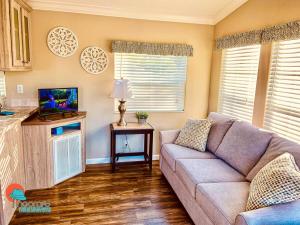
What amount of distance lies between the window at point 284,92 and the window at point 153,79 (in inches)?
59.4

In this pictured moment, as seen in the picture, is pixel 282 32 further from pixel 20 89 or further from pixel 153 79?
pixel 20 89

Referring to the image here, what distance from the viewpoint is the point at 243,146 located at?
251 centimetres

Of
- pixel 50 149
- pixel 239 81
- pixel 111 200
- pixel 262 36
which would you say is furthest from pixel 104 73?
pixel 262 36

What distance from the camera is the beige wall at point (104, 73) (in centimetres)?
333

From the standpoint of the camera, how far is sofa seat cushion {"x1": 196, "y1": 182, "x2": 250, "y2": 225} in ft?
5.81

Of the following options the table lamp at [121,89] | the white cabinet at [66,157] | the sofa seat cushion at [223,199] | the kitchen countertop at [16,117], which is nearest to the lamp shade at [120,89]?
the table lamp at [121,89]

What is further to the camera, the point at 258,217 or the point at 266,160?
the point at 266,160

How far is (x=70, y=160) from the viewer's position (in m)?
3.22

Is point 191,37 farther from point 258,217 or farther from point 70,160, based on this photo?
point 258,217

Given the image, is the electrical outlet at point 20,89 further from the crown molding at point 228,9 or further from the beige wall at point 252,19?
the crown molding at point 228,9

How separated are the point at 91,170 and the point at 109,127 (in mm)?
712

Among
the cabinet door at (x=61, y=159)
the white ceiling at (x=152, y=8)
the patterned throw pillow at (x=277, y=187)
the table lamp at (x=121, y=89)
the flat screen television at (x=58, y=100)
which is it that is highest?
the white ceiling at (x=152, y=8)

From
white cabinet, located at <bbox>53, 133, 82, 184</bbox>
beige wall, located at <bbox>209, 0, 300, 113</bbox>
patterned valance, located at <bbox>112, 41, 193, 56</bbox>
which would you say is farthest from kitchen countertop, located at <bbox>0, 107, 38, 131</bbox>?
beige wall, located at <bbox>209, 0, 300, 113</bbox>

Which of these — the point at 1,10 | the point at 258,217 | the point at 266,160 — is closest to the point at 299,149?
the point at 266,160
